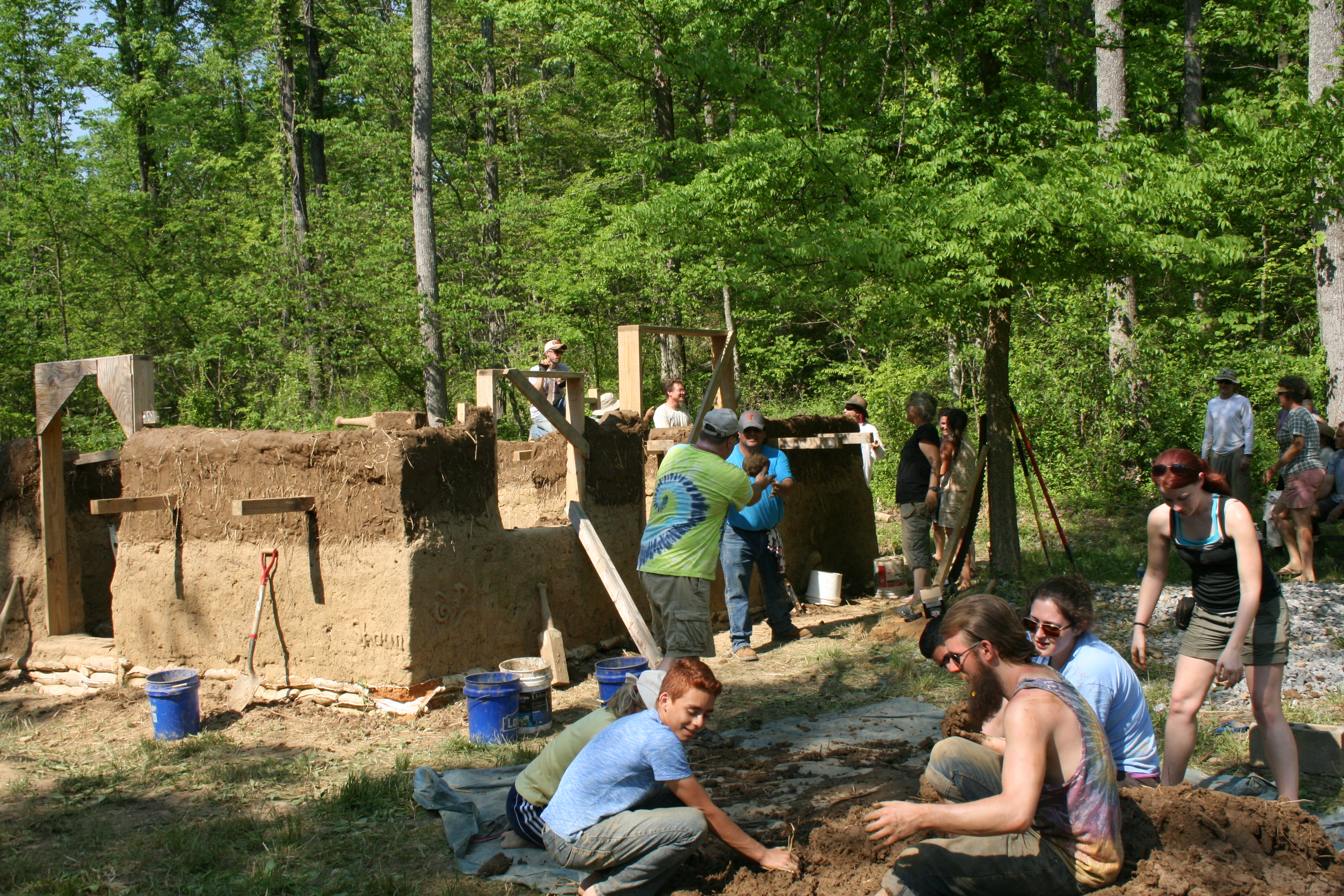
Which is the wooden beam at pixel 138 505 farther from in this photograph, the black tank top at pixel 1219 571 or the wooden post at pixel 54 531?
the black tank top at pixel 1219 571

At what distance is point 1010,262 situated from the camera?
7777 mm

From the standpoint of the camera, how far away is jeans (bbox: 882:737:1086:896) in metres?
2.95

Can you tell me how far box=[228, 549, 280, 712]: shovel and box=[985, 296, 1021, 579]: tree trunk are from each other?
234 inches

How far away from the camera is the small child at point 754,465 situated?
24.1 feet

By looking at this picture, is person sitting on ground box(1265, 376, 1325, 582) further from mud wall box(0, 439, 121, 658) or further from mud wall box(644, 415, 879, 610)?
mud wall box(0, 439, 121, 658)

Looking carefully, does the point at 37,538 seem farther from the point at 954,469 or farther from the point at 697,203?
the point at 954,469

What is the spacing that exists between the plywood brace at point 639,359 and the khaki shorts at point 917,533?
1.93 meters

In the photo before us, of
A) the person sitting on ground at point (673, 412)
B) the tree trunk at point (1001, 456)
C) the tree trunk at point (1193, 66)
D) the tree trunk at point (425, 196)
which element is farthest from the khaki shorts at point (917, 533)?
the tree trunk at point (1193, 66)

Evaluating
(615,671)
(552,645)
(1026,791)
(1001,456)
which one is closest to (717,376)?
(1001,456)

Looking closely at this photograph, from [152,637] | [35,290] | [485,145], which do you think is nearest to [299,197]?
[485,145]

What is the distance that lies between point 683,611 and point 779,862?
212 cm

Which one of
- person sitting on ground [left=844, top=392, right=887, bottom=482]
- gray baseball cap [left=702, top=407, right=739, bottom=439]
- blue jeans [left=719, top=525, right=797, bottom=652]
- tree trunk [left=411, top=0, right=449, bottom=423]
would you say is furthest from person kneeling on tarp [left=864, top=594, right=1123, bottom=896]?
tree trunk [left=411, top=0, right=449, bottom=423]

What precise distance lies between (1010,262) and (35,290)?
1749 centimetres

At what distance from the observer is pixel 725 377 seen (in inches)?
352
